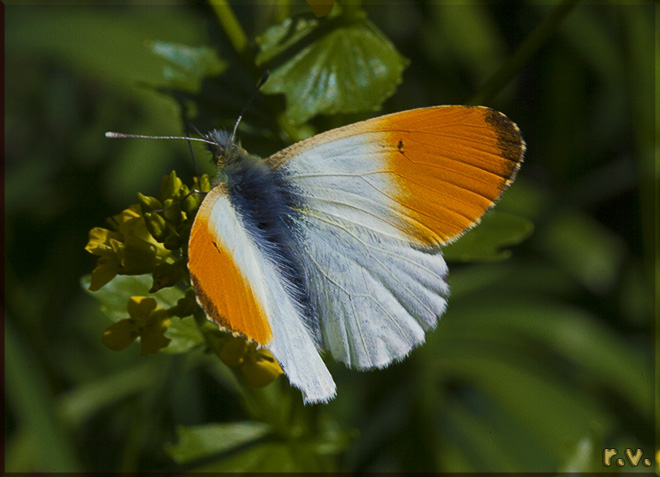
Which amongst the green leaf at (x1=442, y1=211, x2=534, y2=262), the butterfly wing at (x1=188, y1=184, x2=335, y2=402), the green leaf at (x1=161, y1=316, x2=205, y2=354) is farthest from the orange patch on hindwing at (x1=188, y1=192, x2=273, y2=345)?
the green leaf at (x1=442, y1=211, x2=534, y2=262)

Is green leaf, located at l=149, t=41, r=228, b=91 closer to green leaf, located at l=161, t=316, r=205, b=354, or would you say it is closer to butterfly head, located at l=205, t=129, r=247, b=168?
butterfly head, located at l=205, t=129, r=247, b=168

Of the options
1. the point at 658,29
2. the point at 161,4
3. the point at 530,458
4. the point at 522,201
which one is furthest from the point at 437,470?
the point at 161,4

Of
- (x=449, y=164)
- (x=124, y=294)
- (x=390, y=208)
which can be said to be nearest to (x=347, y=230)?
(x=390, y=208)

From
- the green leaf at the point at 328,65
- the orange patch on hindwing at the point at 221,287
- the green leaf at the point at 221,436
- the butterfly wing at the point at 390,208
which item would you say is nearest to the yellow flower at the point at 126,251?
the orange patch on hindwing at the point at 221,287

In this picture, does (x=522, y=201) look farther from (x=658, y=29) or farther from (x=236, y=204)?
(x=236, y=204)

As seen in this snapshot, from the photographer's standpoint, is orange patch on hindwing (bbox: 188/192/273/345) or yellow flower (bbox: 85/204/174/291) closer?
orange patch on hindwing (bbox: 188/192/273/345)

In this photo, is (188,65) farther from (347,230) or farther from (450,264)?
(450,264)
